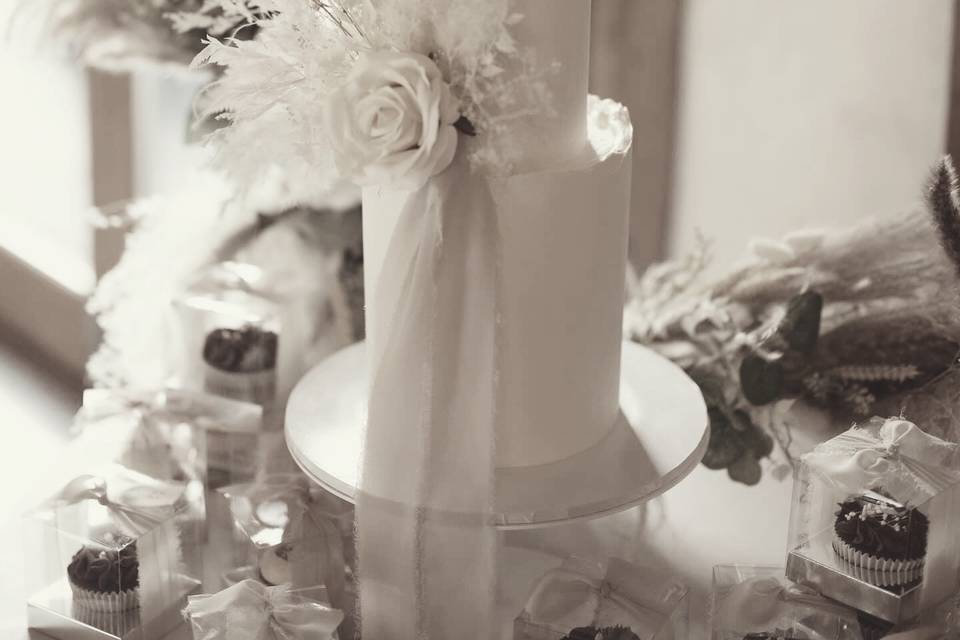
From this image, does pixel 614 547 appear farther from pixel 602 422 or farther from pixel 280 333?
pixel 280 333

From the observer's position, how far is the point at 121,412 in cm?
129

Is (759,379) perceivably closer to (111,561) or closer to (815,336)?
(815,336)

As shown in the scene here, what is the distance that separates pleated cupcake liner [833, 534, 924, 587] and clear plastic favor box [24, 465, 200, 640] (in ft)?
1.91

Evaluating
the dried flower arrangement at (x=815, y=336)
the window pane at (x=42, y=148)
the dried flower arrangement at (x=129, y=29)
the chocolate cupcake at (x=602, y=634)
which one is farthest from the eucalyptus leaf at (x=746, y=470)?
the window pane at (x=42, y=148)

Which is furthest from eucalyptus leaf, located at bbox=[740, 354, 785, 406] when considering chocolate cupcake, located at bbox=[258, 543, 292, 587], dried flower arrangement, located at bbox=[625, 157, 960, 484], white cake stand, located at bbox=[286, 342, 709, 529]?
chocolate cupcake, located at bbox=[258, 543, 292, 587]

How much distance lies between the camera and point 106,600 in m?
1.03

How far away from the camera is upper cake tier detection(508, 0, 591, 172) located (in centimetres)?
92

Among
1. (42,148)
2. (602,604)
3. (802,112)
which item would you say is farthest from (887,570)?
(42,148)

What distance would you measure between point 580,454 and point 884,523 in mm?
252

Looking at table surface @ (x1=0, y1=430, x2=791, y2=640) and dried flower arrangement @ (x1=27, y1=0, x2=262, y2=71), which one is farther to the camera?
dried flower arrangement @ (x1=27, y1=0, x2=262, y2=71)

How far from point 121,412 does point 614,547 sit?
53 cm

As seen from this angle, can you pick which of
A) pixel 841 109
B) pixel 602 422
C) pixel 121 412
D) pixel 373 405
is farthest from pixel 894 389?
pixel 121 412

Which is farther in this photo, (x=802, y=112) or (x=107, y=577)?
(x=802, y=112)

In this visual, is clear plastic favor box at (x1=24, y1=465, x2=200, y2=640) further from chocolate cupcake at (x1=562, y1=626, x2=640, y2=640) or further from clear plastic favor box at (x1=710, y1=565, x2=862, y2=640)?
clear plastic favor box at (x1=710, y1=565, x2=862, y2=640)
